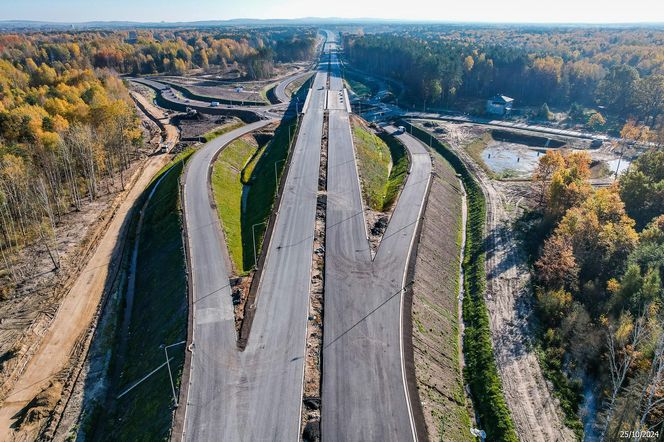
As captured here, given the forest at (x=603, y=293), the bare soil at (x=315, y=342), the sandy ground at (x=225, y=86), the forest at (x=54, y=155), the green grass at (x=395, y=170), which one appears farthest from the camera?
the sandy ground at (x=225, y=86)

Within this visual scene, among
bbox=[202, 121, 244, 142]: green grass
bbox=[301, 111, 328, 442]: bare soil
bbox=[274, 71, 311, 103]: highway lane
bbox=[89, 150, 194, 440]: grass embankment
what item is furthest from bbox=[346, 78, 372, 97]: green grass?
bbox=[301, 111, 328, 442]: bare soil

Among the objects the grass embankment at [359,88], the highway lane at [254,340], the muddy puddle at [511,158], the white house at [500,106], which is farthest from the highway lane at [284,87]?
the highway lane at [254,340]

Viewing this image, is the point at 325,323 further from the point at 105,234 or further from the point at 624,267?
the point at 105,234

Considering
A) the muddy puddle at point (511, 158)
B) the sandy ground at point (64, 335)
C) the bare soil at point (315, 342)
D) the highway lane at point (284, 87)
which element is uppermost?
the highway lane at point (284, 87)

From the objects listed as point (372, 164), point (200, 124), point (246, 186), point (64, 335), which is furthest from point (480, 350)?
point (200, 124)

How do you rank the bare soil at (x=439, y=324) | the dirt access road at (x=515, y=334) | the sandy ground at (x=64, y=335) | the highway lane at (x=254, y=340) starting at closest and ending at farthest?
the highway lane at (x=254, y=340)
the bare soil at (x=439, y=324)
the dirt access road at (x=515, y=334)
the sandy ground at (x=64, y=335)

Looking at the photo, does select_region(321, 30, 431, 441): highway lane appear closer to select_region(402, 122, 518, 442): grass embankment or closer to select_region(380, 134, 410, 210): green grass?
select_region(380, 134, 410, 210): green grass

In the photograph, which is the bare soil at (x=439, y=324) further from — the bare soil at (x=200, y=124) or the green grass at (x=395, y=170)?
the bare soil at (x=200, y=124)
